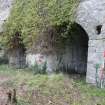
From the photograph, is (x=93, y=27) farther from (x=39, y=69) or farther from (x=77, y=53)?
(x=77, y=53)

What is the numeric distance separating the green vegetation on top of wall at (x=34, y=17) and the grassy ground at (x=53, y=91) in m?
1.94

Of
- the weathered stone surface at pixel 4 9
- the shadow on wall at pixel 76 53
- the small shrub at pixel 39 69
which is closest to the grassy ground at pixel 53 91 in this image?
the small shrub at pixel 39 69

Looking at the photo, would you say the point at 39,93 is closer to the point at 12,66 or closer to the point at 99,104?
the point at 99,104

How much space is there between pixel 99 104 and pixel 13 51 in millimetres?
6094

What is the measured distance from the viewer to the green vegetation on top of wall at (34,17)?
8633 mm

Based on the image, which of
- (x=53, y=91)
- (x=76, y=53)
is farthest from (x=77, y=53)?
(x=53, y=91)

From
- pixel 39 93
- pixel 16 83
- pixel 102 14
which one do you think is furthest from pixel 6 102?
pixel 102 14

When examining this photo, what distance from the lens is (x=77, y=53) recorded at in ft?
35.3

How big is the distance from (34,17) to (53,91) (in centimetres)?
354

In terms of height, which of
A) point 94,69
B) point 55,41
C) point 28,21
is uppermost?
point 28,21

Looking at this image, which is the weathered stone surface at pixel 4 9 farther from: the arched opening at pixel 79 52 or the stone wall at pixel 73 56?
the arched opening at pixel 79 52

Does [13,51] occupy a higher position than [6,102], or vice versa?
[13,51]

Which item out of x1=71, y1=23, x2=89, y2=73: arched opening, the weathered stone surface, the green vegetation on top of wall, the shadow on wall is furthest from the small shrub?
the weathered stone surface

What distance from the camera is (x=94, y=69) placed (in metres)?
7.91
